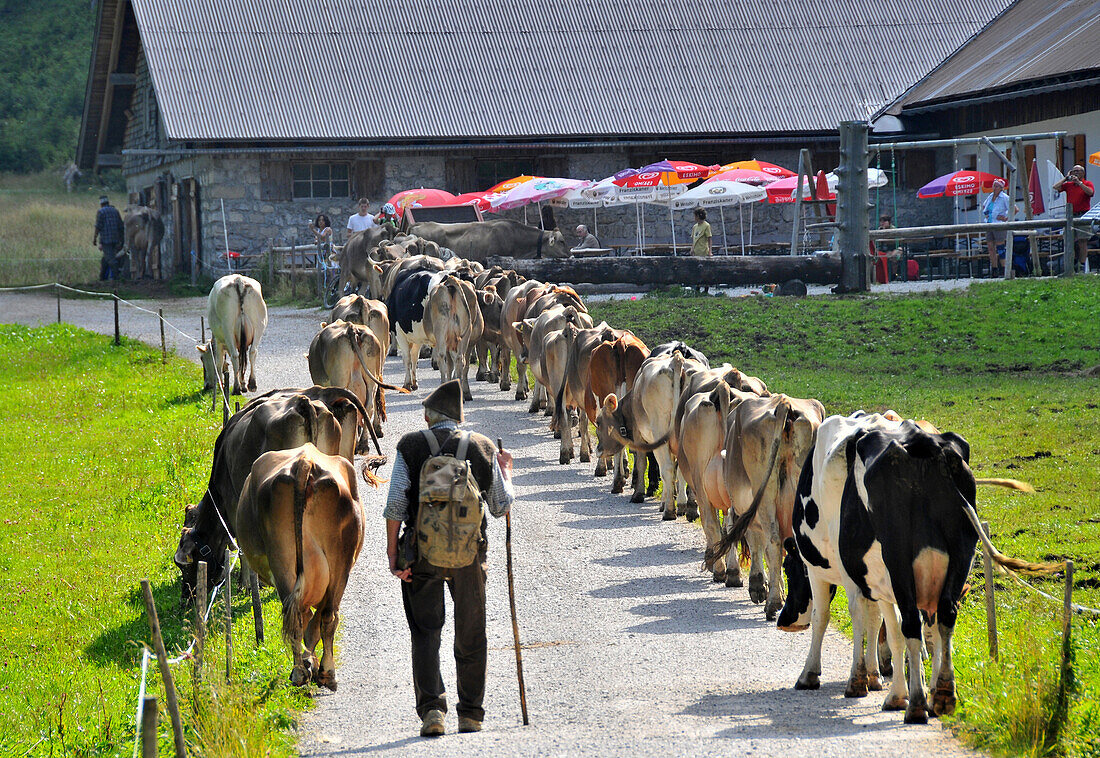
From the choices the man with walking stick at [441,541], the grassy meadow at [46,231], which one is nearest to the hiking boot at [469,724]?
the man with walking stick at [441,541]

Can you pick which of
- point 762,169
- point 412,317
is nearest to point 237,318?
point 412,317

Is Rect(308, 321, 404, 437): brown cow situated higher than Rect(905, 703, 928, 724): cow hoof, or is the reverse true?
Rect(308, 321, 404, 437): brown cow

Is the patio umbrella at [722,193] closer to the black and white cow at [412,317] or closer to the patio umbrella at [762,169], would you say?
the patio umbrella at [762,169]

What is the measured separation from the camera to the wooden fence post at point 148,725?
4710mm

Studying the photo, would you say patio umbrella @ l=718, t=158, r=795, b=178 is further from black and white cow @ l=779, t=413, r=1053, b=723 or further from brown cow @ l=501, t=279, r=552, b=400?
black and white cow @ l=779, t=413, r=1053, b=723

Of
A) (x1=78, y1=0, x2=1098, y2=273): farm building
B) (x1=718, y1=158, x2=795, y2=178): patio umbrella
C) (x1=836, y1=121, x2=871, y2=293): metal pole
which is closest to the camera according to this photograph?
(x1=836, y1=121, x2=871, y2=293): metal pole

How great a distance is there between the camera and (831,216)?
1176 inches

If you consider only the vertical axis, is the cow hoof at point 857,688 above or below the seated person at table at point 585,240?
below

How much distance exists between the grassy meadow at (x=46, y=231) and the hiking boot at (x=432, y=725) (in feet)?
106

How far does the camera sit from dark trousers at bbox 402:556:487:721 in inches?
268

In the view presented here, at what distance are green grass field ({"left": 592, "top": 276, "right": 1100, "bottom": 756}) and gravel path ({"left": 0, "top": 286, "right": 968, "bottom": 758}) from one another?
58 centimetres

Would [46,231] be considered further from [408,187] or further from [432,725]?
[432,725]

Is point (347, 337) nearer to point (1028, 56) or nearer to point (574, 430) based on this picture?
point (574, 430)

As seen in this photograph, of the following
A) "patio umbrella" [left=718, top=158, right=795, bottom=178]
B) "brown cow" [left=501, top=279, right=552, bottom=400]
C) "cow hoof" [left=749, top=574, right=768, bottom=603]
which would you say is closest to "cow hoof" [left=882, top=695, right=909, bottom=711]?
"cow hoof" [left=749, top=574, right=768, bottom=603]
